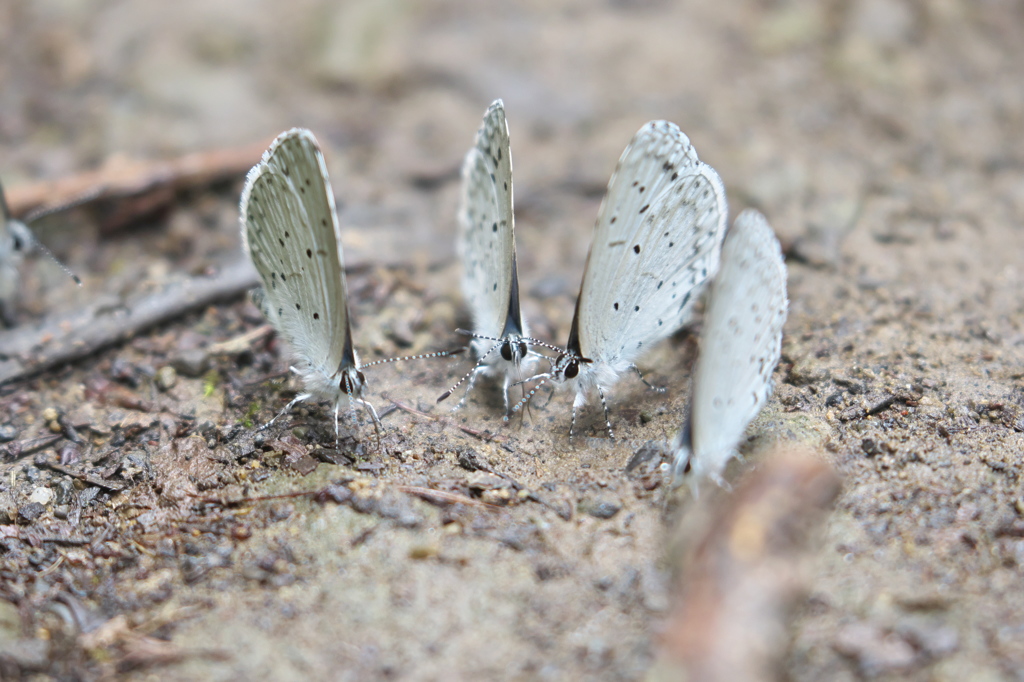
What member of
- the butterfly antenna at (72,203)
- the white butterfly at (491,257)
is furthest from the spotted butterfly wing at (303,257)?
the butterfly antenna at (72,203)

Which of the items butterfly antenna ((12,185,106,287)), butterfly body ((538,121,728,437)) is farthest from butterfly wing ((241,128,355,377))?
butterfly antenna ((12,185,106,287))

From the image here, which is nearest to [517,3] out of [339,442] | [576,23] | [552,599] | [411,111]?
[576,23]

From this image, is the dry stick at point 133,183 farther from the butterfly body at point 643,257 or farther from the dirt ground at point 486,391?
the butterfly body at point 643,257

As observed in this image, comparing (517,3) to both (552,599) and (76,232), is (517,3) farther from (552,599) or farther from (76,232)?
(552,599)

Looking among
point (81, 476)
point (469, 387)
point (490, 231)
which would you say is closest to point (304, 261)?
point (490, 231)

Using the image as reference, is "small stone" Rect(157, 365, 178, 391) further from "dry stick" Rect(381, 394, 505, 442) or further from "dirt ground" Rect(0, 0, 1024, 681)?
"dry stick" Rect(381, 394, 505, 442)

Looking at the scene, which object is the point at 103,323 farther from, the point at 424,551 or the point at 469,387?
the point at 424,551
